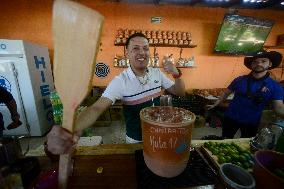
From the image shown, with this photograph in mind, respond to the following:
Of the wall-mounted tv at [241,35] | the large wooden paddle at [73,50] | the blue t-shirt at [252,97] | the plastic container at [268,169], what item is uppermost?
the wall-mounted tv at [241,35]

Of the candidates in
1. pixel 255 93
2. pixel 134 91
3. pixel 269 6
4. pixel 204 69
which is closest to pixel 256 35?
pixel 269 6

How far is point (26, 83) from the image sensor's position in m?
3.66

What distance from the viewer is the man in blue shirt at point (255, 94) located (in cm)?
220

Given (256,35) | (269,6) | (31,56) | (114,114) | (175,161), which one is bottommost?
(114,114)

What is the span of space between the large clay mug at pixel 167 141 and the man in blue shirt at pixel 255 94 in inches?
72.9

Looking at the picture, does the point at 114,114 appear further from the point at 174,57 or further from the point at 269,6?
the point at 269,6

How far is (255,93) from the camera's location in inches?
89.2

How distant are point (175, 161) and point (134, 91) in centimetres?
89

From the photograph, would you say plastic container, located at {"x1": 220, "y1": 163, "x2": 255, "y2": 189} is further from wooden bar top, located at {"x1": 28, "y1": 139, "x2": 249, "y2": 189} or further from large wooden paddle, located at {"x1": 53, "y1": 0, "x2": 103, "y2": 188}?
large wooden paddle, located at {"x1": 53, "y1": 0, "x2": 103, "y2": 188}

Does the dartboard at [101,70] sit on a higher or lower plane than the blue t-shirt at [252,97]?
higher

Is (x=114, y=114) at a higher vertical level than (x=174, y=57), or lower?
lower

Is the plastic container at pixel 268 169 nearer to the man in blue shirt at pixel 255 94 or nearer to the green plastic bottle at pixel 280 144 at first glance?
the green plastic bottle at pixel 280 144

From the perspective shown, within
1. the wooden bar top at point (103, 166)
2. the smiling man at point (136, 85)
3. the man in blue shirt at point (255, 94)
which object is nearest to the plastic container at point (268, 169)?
the wooden bar top at point (103, 166)

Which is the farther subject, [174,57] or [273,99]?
[174,57]
